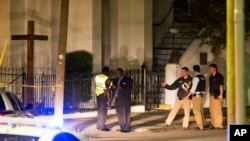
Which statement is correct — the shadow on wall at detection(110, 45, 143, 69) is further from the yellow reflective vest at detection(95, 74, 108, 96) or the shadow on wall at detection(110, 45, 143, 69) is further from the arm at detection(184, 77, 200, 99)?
the yellow reflective vest at detection(95, 74, 108, 96)

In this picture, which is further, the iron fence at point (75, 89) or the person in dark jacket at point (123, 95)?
the iron fence at point (75, 89)

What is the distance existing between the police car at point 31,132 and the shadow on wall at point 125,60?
17.8 m

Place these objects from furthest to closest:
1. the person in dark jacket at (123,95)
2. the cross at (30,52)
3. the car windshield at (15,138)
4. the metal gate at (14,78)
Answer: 1. the metal gate at (14,78)
2. the cross at (30,52)
3. the person in dark jacket at (123,95)
4. the car windshield at (15,138)

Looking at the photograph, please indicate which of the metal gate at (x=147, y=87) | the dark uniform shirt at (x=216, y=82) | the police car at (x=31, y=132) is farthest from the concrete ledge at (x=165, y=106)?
the police car at (x=31, y=132)

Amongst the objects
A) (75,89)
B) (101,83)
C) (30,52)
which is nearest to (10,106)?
(101,83)

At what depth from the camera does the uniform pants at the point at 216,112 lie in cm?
1605

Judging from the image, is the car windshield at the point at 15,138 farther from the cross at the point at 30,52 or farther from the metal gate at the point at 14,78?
the metal gate at the point at 14,78

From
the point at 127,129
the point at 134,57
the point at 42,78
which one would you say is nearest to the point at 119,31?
the point at 134,57

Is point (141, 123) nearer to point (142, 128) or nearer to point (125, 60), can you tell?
point (142, 128)

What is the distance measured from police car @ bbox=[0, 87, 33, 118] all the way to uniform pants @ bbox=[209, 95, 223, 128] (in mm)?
7336

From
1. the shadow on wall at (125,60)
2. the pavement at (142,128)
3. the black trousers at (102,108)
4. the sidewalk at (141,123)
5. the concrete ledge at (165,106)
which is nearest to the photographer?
the pavement at (142,128)

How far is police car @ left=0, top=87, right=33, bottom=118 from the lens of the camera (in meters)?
8.95

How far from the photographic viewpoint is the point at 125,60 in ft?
80.8

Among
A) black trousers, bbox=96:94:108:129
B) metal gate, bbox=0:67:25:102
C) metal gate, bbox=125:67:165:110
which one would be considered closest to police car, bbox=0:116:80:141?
black trousers, bbox=96:94:108:129
